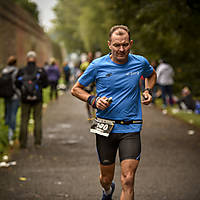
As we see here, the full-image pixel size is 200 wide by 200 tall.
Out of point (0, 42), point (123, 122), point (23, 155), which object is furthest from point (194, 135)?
point (0, 42)

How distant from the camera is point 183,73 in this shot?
69.6ft

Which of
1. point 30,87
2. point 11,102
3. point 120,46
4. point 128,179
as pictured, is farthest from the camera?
point 11,102

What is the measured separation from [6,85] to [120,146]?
544 cm

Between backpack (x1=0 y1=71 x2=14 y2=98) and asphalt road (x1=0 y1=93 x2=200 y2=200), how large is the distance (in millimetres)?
1222

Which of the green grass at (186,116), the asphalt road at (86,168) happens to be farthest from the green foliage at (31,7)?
the asphalt road at (86,168)

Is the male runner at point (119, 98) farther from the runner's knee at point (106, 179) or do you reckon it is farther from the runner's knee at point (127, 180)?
the runner's knee at point (106, 179)

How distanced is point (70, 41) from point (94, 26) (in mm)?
26263

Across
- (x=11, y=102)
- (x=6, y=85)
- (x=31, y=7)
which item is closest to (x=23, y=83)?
(x=6, y=85)

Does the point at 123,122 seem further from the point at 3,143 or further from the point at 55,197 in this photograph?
the point at 3,143

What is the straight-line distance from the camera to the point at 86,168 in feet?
24.8

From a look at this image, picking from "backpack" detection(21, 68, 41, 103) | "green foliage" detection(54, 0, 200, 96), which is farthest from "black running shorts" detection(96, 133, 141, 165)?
"backpack" detection(21, 68, 41, 103)

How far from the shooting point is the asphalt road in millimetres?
6020

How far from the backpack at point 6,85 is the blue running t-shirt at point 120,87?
517cm

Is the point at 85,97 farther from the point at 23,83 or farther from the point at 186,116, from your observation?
the point at 186,116
